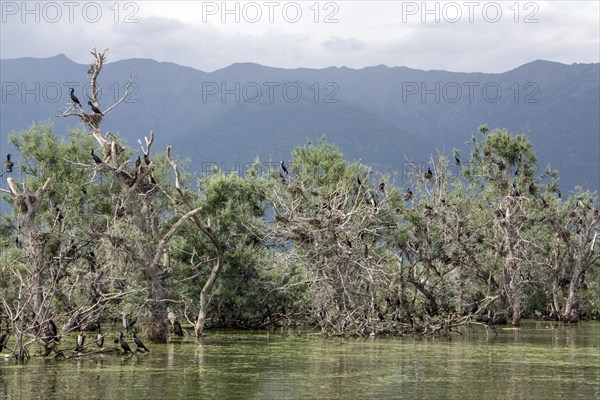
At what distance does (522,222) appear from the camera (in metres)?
54.3

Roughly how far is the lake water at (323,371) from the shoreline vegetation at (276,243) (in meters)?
2.81

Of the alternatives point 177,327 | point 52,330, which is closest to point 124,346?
point 52,330

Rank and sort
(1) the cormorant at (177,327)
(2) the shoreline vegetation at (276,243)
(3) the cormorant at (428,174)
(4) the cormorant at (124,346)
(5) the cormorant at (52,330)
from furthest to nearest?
(3) the cormorant at (428,174), (1) the cormorant at (177,327), (2) the shoreline vegetation at (276,243), (4) the cormorant at (124,346), (5) the cormorant at (52,330)

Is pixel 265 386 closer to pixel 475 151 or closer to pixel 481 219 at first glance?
pixel 481 219

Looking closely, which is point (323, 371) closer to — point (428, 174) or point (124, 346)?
point (124, 346)

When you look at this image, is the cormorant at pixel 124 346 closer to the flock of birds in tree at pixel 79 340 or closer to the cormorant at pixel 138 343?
the flock of birds in tree at pixel 79 340

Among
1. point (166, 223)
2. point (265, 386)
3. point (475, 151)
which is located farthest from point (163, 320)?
point (475, 151)

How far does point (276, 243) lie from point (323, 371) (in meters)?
18.3

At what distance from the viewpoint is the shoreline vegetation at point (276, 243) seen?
116 ft

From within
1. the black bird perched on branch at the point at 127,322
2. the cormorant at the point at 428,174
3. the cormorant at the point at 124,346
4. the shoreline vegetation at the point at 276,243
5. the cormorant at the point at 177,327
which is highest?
the cormorant at the point at 428,174

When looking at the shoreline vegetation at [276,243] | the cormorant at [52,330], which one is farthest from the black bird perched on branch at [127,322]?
the cormorant at [52,330]

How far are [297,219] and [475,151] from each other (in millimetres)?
27068

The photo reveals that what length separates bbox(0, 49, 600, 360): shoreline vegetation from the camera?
116 ft

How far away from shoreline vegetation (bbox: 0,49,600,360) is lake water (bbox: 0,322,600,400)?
9.23ft
